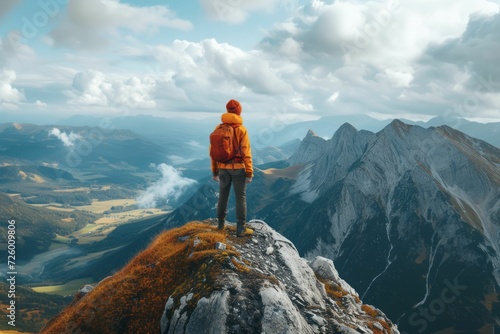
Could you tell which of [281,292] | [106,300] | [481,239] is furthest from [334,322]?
[481,239]

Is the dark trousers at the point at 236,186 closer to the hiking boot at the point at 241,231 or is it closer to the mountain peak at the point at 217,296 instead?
the hiking boot at the point at 241,231

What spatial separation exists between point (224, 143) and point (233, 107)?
229 centimetres

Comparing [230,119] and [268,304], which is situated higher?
[230,119]

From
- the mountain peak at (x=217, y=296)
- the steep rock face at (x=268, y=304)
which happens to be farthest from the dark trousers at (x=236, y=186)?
the steep rock face at (x=268, y=304)

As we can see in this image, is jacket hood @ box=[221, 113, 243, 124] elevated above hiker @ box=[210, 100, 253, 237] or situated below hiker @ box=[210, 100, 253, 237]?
above

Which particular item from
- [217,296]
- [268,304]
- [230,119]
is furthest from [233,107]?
Result: [268,304]

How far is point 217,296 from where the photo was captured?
13516 mm

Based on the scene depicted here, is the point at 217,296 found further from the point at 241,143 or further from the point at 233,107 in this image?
the point at 233,107

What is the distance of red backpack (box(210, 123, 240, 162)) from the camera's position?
17844 mm

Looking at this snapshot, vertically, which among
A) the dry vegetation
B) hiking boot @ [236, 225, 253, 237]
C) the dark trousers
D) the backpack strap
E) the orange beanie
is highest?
the orange beanie

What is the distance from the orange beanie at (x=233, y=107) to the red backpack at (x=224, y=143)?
97 centimetres

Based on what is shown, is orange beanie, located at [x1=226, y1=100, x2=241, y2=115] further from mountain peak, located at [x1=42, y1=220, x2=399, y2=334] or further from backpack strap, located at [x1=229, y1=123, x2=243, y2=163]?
mountain peak, located at [x1=42, y1=220, x2=399, y2=334]

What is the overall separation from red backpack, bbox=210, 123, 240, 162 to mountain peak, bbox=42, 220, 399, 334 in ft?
16.1

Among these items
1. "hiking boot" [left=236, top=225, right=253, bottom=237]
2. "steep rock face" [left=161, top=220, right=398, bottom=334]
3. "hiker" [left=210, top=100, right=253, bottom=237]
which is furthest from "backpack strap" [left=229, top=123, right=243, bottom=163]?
"steep rock face" [left=161, top=220, right=398, bottom=334]
